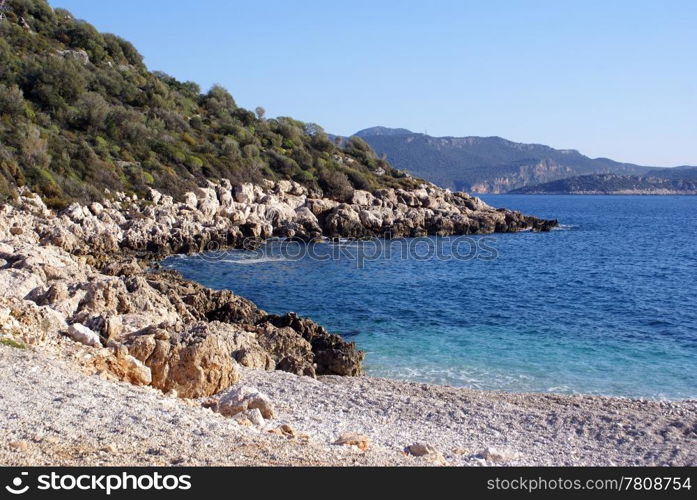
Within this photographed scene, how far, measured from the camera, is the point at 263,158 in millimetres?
61656

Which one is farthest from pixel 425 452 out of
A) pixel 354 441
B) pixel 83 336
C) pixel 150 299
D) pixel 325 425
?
pixel 150 299

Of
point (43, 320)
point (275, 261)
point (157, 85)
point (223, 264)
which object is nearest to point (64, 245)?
point (223, 264)

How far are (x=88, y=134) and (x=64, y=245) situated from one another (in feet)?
69.0

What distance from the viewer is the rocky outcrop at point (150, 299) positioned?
12695mm

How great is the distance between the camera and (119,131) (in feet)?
172

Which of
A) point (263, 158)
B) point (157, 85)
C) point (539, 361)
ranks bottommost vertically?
point (539, 361)

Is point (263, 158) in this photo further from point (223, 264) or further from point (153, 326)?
point (153, 326)

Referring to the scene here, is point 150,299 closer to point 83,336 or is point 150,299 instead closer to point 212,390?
point 83,336

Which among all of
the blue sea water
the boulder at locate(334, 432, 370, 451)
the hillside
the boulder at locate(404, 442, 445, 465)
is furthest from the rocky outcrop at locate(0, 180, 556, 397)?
the boulder at locate(404, 442, 445, 465)

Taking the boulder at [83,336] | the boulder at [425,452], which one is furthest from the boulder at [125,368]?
the boulder at [425,452]

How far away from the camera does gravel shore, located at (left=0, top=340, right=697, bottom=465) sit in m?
8.36

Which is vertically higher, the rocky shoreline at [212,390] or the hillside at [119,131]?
the hillside at [119,131]

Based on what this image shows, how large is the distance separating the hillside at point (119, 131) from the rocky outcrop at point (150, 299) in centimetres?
255

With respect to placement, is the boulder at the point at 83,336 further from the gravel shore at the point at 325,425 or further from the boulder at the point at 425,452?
the boulder at the point at 425,452
